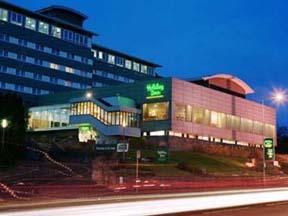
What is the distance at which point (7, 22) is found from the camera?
11119 centimetres

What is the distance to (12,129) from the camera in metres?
60.8

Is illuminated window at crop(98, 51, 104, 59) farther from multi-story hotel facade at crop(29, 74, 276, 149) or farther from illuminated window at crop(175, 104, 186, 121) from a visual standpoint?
A: illuminated window at crop(175, 104, 186, 121)

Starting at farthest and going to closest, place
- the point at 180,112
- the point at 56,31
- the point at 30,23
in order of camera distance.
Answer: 1. the point at 56,31
2. the point at 30,23
3. the point at 180,112

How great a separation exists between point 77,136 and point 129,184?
44005mm

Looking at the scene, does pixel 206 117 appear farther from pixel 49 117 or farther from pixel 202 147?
pixel 49 117

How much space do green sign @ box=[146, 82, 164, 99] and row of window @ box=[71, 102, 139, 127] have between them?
160 inches

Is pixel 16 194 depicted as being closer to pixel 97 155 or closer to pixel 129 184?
pixel 129 184

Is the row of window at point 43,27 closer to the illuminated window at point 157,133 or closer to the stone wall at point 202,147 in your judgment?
the illuminated window at point 157,133

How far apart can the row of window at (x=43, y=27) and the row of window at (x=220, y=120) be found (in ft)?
132

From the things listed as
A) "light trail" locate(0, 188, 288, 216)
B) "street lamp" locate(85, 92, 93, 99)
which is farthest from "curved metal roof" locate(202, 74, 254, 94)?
"light trail" locate(0, 188, 288, 216)

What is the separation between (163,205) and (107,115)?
62.9 metres

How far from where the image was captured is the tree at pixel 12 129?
56.0 m

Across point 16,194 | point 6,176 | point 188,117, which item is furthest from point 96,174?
point 188,117

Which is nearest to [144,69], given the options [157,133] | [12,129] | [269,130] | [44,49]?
[44,49]
